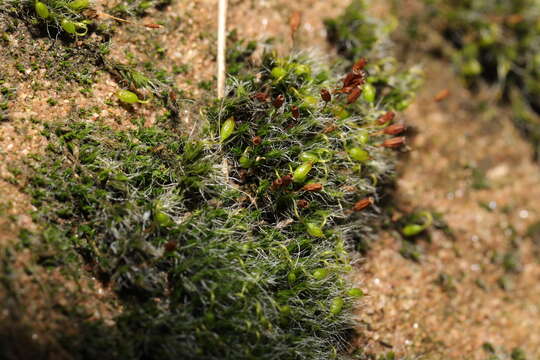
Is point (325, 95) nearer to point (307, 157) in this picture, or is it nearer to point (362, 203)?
point (307, 157)

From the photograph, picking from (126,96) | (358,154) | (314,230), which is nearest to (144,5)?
(126,96)

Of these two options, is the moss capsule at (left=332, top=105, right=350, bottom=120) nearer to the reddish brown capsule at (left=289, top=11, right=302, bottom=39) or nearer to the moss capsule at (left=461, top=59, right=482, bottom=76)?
the reddish brown capsule at (left=289, top=11, right=302, bottom=39)

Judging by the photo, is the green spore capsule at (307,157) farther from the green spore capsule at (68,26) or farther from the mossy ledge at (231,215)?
the green spore capsule at (68,26)

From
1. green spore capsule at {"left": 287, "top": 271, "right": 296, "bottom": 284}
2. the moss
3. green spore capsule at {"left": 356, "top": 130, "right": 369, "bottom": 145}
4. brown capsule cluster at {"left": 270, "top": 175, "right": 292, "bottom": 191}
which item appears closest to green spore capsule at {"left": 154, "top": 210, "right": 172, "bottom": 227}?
brown capsule cluster at {"left": 270, "top": 175, "right": 292, "bottom": 191}

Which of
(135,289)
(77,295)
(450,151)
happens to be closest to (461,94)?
(450,151)

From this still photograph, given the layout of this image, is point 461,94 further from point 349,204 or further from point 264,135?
point 264,135

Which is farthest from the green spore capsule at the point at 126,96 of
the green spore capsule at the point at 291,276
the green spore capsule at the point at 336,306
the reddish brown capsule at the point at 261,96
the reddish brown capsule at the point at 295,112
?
the green spore capsule at the point at 336,306
